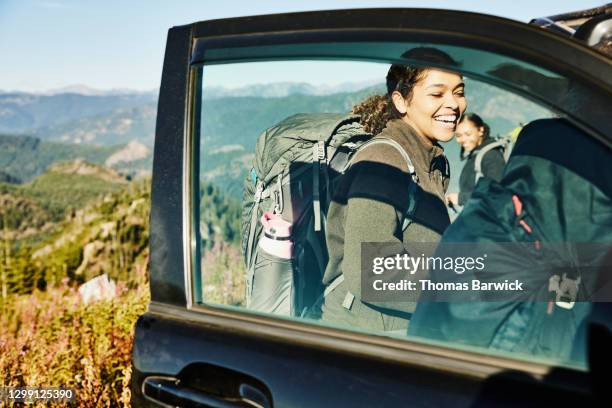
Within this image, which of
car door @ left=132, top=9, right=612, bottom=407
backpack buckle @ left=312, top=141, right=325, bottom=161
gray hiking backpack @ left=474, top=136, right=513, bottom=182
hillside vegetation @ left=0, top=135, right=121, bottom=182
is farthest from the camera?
hillside vegetation @ left=0, top=135, right=121, bottom=182

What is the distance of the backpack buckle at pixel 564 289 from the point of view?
141cm

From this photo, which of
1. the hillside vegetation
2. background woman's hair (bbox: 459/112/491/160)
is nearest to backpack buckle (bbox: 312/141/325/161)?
background woman's hair (bbox: 459/112/491/160)

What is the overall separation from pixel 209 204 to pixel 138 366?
49 centimetres

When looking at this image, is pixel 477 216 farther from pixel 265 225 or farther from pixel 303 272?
pixel 265 225

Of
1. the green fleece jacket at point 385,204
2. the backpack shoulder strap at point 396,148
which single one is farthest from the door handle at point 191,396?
the backpack shoulder strap at point 396,148

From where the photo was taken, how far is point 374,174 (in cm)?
179

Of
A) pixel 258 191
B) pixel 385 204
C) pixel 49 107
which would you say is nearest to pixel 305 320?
pixel 385 204

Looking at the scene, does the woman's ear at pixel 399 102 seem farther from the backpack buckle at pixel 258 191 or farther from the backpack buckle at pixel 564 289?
the backpack buckle at pixel 564 289

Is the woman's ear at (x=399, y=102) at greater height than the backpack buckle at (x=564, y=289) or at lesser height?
greater

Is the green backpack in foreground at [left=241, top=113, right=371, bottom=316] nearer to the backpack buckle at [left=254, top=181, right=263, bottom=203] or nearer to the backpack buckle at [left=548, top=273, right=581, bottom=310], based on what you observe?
the backpack buckle at [left=254, top=181, right=263, bottom=203]

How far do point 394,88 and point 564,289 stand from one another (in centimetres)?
67

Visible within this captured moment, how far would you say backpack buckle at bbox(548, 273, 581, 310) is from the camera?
55.5 inches

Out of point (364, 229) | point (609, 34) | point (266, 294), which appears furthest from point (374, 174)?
point (609, 34)

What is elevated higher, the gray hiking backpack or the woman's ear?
the woman's ear
